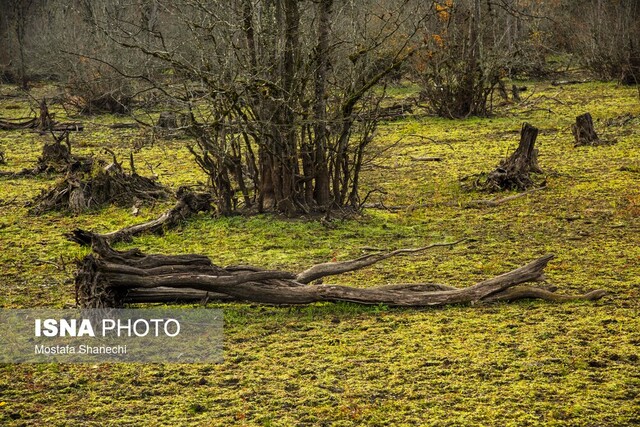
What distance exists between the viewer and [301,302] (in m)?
6.32

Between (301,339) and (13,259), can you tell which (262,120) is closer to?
(13,259)

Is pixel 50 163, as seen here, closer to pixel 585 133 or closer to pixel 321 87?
pixel 321 87

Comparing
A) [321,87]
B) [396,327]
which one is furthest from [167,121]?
[396,327]

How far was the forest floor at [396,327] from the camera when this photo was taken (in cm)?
469

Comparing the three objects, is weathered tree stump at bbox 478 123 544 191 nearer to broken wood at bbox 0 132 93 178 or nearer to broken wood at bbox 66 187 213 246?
broken wood at bbox 66 187 213 246

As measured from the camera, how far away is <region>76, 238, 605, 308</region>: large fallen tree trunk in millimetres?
6023

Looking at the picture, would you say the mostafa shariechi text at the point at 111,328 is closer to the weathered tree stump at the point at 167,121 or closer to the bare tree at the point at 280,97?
the bare tree at the point at 280,97

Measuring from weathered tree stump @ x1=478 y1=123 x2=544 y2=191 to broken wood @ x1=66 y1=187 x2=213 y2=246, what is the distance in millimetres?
3056

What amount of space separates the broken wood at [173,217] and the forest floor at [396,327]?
12 cm

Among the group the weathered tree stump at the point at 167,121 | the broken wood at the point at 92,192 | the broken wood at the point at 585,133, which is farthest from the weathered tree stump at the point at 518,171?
the weathered tree stump at the point at 167,121

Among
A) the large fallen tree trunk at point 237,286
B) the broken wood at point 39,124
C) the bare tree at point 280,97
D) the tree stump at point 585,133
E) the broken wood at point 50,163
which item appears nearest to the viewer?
the large fallen tree trunk at point 237,286

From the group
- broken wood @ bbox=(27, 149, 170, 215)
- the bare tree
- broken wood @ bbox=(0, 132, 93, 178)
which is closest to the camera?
the bare tree

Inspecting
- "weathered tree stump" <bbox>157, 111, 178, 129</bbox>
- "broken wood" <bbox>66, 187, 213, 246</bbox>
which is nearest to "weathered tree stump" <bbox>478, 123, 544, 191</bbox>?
"broken wood" <bbox>66, 187, 213, 246</bbox>

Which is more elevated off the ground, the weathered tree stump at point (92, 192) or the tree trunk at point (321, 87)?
the tree trunk at point (321, 87)
